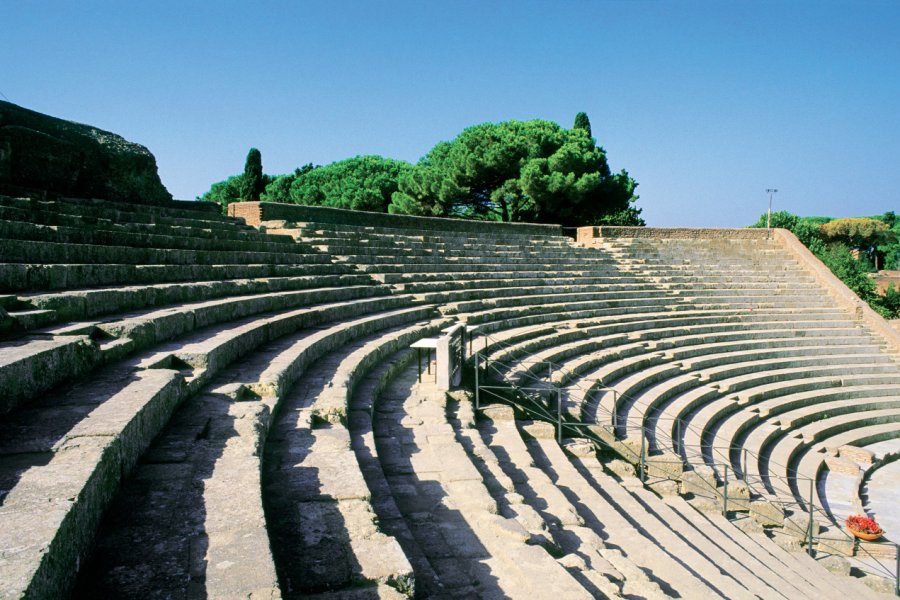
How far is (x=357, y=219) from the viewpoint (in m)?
14.8

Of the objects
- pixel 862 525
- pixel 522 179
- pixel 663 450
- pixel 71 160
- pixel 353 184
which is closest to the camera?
pixel 862 525

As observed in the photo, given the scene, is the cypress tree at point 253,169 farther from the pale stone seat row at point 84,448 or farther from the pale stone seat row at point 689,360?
the pale stone seat row at point 84,448

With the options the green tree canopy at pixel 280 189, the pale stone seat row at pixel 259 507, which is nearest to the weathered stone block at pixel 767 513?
the pale stone seat row at pixel 259 507

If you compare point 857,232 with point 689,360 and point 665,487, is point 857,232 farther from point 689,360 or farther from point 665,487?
point 665,487

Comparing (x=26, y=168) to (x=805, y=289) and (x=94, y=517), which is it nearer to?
(x=94, y=517)

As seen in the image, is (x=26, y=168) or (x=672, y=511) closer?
(x=672, y=511)

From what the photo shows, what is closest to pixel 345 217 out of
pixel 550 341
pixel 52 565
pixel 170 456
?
pixel 550 341

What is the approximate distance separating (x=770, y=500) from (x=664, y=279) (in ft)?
35.5

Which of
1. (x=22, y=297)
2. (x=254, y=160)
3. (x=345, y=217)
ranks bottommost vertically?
(x=22, y=297)

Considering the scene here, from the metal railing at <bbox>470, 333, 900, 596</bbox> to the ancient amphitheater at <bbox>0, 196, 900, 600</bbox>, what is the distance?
5 cm

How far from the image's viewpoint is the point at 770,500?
814 centimetres

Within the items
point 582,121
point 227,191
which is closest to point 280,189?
point 227,191

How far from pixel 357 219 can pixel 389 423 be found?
31.6 feet

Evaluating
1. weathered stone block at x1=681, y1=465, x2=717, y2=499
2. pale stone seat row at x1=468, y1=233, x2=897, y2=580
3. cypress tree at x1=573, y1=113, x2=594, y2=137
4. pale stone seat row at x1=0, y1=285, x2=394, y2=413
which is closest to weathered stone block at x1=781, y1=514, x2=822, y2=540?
weathered stone block at x1=681, y1=465, x2=717, y2=499
